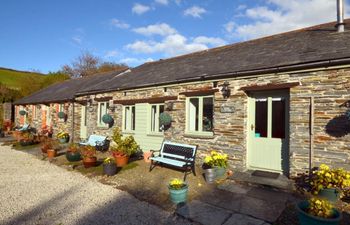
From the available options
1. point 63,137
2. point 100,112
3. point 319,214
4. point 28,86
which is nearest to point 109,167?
point 319,214

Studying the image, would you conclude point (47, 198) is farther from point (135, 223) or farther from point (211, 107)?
point (211, 107)

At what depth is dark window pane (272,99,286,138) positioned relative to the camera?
24.7 feet

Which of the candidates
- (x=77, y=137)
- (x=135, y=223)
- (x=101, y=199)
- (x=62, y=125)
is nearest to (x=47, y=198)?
(x=101, y=199)

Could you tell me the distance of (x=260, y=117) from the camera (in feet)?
26.2

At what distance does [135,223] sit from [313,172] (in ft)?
15.4

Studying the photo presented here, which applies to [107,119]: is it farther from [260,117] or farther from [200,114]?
[260,117]

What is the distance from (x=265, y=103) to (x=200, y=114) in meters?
2.42

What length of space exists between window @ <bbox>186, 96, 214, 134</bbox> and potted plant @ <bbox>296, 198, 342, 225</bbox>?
5.09 metres

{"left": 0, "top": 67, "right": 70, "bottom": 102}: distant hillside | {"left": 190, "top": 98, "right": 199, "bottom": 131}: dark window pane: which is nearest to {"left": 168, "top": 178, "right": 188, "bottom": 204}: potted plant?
{"left": 190, "top": 98, "right": 199, "bottom": 131}: dark window pane

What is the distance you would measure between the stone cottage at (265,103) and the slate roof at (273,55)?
27 millimetres

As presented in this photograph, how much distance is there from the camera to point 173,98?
→ 33.3 feet

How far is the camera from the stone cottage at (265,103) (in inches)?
257

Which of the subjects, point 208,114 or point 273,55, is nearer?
point 273,55

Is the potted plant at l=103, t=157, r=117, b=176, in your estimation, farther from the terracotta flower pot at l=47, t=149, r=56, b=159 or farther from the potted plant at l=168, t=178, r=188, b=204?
the terracotta flower pot at l=47, t=149, r=56, b=159
